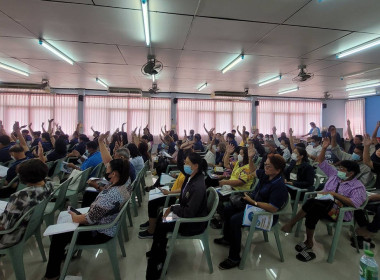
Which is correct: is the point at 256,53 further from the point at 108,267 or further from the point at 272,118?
the point at 272,118

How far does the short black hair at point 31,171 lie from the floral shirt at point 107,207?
55 cm

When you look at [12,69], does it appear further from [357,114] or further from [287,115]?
[357,114]

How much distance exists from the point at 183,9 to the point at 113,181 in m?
2.22

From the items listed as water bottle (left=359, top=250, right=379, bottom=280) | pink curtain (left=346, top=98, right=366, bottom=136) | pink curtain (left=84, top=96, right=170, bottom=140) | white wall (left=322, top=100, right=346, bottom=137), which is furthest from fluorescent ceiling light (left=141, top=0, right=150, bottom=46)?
pink curtain (left=346, top=98, right=366, bottom=136)

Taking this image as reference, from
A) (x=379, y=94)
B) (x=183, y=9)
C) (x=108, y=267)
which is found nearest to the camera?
(x=108, y=267)

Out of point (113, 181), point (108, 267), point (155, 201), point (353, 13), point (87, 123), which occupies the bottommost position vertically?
point (108, 267)

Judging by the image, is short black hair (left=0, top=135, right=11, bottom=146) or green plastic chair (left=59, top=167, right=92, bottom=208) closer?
green plastic chair (left=59, top=167, right=92, bottom=208)

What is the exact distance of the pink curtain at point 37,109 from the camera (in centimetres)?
888

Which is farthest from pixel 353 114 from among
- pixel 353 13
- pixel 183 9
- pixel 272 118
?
pixel 183 9

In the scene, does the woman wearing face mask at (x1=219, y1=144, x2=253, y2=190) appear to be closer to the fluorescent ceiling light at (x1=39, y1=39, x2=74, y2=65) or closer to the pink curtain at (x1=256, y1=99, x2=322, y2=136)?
the fluorescent ceiling light at (x1=39, y1=39, x2=74, y2=65)

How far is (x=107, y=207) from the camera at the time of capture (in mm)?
1833

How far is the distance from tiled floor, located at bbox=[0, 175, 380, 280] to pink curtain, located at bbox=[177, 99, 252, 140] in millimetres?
7678

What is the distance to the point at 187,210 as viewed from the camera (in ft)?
6.64

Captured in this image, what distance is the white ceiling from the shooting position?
2691 mm
